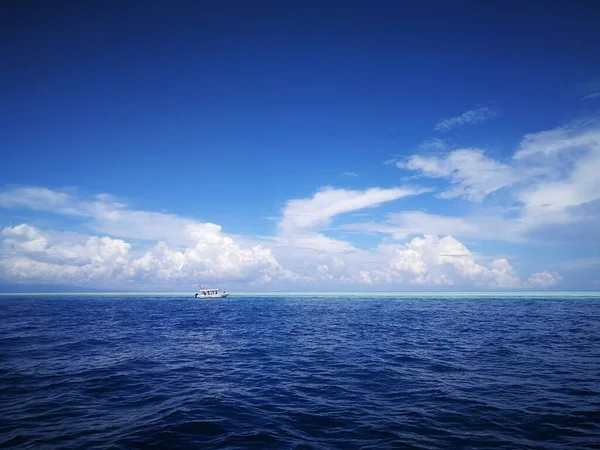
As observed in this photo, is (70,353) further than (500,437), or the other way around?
(70,353)

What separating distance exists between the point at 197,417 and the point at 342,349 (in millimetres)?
18529

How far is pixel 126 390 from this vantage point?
58.6 feet

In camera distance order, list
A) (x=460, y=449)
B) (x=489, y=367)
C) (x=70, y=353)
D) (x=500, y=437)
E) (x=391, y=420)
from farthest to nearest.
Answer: (x=70, y=353) < (x=489, y=367) < (x=391, y=420) < (x=500, y=437) < (x=460, y=449)

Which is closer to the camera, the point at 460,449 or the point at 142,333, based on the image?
the point at 460,449

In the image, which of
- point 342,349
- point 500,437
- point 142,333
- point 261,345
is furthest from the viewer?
point 142,333

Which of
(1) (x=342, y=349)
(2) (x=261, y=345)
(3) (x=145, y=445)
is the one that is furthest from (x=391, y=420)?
(2) (x=261, y=345)

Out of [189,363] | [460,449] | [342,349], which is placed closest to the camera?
[460,449]

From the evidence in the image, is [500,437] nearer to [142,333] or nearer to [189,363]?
[189,363]

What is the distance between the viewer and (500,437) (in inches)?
475

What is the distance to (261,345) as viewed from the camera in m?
32.3

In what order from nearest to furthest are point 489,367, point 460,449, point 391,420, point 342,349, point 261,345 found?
point 460,449
point 391,420
point 489,367
point 342,349
point 261,345

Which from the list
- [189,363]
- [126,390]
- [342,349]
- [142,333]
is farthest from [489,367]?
[142,333]

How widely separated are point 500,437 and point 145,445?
44.1ft

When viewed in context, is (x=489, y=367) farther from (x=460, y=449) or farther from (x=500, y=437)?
(x=460, y=449)
